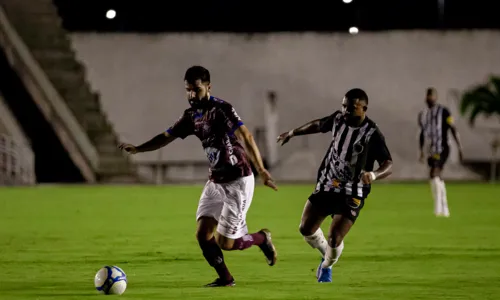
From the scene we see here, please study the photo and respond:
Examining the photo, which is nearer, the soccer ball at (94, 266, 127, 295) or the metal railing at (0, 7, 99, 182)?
the soccer ball at (94, 266, 127, 295)

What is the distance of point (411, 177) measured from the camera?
44.5m

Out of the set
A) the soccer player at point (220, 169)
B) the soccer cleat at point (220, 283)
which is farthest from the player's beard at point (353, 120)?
the soccer cleat at point (220, 283)

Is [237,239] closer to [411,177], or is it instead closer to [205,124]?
[205,124]

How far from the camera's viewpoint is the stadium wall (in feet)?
146

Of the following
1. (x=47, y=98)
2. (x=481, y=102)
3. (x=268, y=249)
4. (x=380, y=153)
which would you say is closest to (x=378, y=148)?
(x=380, y=153)

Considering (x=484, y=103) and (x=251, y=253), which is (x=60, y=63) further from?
(x=251, y=253)

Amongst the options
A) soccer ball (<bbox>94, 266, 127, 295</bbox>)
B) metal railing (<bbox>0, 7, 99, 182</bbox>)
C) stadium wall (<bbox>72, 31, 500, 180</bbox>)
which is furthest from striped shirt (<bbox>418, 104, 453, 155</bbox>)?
stadium wall (<bbox>72, 31, 500, 180</bbox>)

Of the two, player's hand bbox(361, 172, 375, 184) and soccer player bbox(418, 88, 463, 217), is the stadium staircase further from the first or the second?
player's hand bbox(361, 172, 375, 184)

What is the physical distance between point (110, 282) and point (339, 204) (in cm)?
246

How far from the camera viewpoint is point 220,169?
11297 millimetres

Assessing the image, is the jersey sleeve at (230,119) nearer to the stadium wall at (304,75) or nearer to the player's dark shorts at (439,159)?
the player's dark shorts at (439,159)

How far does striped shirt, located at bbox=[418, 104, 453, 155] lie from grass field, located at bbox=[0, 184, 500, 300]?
1330mm

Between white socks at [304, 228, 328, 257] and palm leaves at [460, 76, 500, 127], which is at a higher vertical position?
palm leaves at [460, 76, 500, 127]

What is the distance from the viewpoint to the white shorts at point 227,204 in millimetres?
11227
